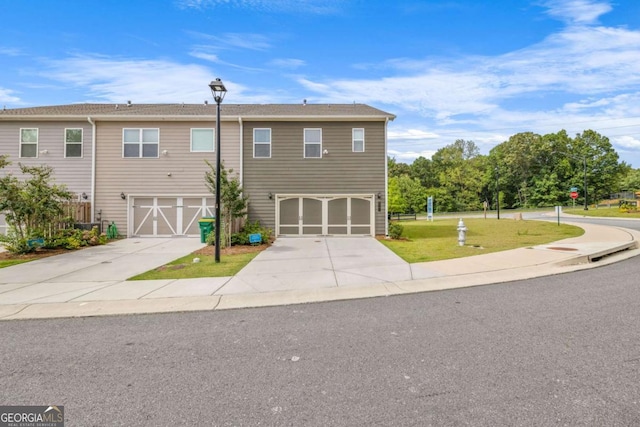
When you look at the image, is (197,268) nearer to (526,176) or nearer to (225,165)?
(225,165)

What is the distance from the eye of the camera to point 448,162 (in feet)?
225

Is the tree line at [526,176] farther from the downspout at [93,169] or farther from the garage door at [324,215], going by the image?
the downspout at [93,169]

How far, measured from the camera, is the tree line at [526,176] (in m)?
55.9

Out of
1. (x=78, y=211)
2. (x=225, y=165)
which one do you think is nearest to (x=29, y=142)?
(x=78, y=211)

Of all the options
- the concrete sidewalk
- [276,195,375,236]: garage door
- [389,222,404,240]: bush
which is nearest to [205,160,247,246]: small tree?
the concrete sidewalk

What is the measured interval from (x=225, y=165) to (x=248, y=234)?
13.8 ft

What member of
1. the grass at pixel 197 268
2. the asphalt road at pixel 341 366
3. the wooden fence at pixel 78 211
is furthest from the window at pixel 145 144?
the asphalt road at pixel 341 366

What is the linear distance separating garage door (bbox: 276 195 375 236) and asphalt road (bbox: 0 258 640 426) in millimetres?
10764

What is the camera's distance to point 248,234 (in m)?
13.7

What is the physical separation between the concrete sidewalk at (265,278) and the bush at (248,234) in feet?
8.82

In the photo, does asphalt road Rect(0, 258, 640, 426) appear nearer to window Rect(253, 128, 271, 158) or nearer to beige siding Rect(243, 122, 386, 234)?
beige siding Rect(243, 122, 386, 234)

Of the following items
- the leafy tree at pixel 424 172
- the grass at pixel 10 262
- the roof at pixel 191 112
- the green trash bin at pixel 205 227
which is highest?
the leafy tree at pixel 424 172

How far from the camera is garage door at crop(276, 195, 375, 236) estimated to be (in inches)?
621

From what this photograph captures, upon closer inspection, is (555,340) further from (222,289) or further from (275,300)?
(222,289)
